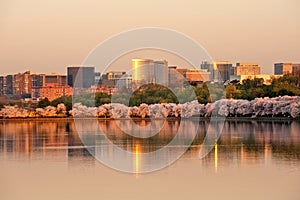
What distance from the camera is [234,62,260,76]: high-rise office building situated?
59.7 metres

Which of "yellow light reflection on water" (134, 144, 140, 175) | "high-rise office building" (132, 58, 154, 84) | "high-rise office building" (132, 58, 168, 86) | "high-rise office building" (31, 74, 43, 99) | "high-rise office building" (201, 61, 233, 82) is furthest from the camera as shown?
"high-rise office building" (31, 74, 43, 99)

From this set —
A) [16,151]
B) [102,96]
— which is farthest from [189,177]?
[102,96]

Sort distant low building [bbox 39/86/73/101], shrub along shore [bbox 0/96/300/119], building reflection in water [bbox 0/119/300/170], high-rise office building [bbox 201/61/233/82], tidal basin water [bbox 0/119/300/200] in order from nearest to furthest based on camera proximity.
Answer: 1. tidal basin water [bbox 0/119/300/200]
2. building reflection in water [bbox 0/119/300/170]
3. shrub along shore [bbox 0/96/300/119]
4. high-rise office building [bbox 201/61/233/82]
5. distant low building [bbox 39/86/73/101]

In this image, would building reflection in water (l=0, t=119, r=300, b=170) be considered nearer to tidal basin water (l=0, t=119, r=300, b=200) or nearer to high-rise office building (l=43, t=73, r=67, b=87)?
tidal basin water (l=0, t=119, r=300, b=200)

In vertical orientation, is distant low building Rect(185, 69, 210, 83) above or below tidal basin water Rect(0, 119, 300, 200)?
above

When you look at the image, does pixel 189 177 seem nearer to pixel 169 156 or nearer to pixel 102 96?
pixel 169 156

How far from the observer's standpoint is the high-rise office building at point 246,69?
59672mm

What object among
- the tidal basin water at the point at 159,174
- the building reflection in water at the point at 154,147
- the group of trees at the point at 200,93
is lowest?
the tidal basin water at the point at 159,174

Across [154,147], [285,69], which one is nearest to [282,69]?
[285,69]

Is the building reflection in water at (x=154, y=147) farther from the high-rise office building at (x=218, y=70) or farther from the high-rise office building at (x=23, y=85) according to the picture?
the high-rise office building at (x=23, y=85)

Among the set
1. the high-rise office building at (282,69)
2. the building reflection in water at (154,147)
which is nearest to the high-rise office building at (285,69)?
the high-rise office building at (282,69)

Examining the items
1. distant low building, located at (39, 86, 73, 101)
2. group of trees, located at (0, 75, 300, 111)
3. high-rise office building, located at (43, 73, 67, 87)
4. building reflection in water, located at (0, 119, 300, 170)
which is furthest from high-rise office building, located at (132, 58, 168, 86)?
building reflection in water, located at (0, 119, 300, 170)

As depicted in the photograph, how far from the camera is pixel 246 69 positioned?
61.2 metres

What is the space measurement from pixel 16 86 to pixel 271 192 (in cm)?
4801
